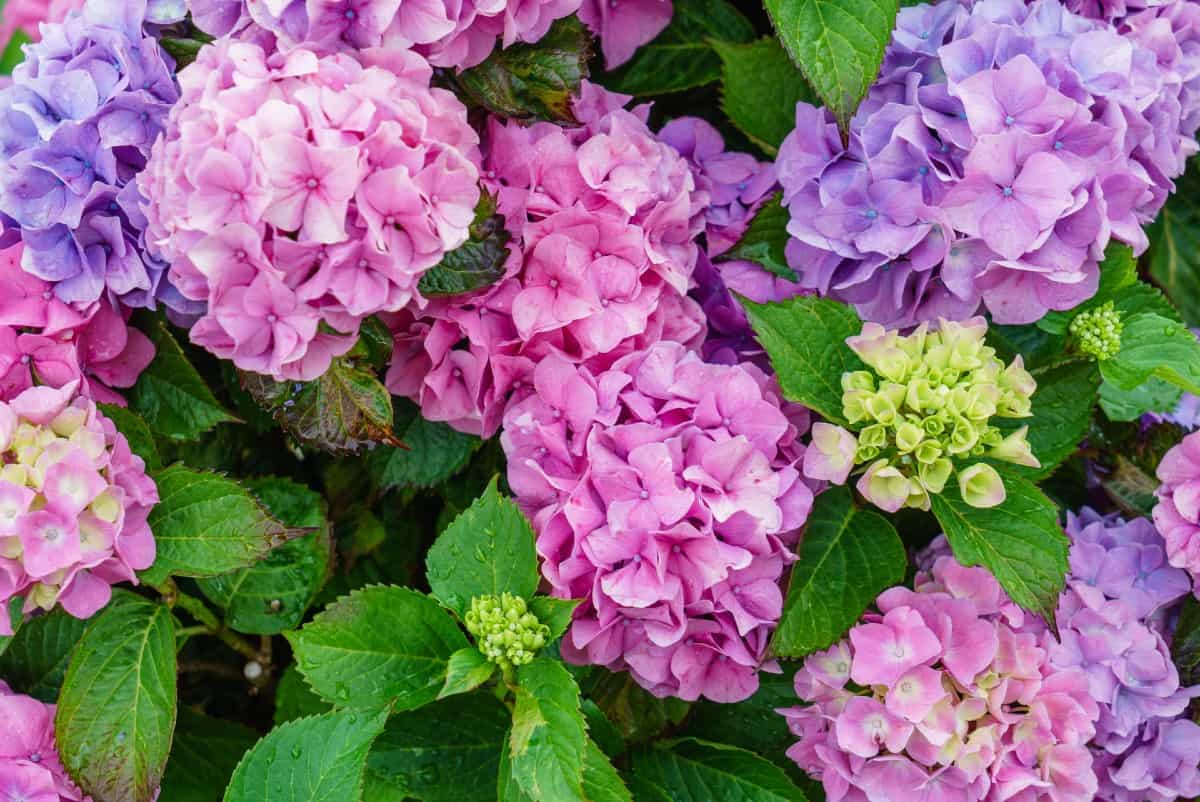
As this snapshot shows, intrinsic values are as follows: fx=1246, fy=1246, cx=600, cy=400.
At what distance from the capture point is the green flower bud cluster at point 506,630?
0.95 meters

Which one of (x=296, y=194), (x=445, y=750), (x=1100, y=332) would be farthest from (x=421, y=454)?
(x=1100, y=332)

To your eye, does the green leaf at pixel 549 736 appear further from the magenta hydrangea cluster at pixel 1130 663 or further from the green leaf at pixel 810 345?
the magenta hydrangea cluster at pixel 1130 663

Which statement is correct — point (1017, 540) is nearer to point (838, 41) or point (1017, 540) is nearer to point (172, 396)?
point (838, 41)

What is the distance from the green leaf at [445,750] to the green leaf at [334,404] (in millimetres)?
259

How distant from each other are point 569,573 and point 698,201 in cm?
39

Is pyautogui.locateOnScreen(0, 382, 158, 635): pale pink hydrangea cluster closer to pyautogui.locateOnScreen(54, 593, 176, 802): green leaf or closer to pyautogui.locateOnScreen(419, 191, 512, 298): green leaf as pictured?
pyautogui.locateOnScreen(54, 593, 176, 802): green leaf

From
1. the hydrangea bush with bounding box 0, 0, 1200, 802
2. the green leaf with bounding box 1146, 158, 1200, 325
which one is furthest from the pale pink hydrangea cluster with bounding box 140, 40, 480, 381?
the green leaf with bounding box 1146, 158, 1200, 325

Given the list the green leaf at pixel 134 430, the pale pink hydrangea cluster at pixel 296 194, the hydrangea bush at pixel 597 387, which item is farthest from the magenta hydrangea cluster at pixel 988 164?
the green leaf at pixel 134 430

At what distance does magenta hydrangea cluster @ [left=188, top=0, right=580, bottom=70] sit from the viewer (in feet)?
3.02

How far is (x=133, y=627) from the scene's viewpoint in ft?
3.53

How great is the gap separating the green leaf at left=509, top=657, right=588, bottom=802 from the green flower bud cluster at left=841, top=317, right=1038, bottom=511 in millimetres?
284

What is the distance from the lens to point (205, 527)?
103 cm

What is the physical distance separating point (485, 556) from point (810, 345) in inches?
12.5

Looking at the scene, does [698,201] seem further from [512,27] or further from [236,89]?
[236,89]
